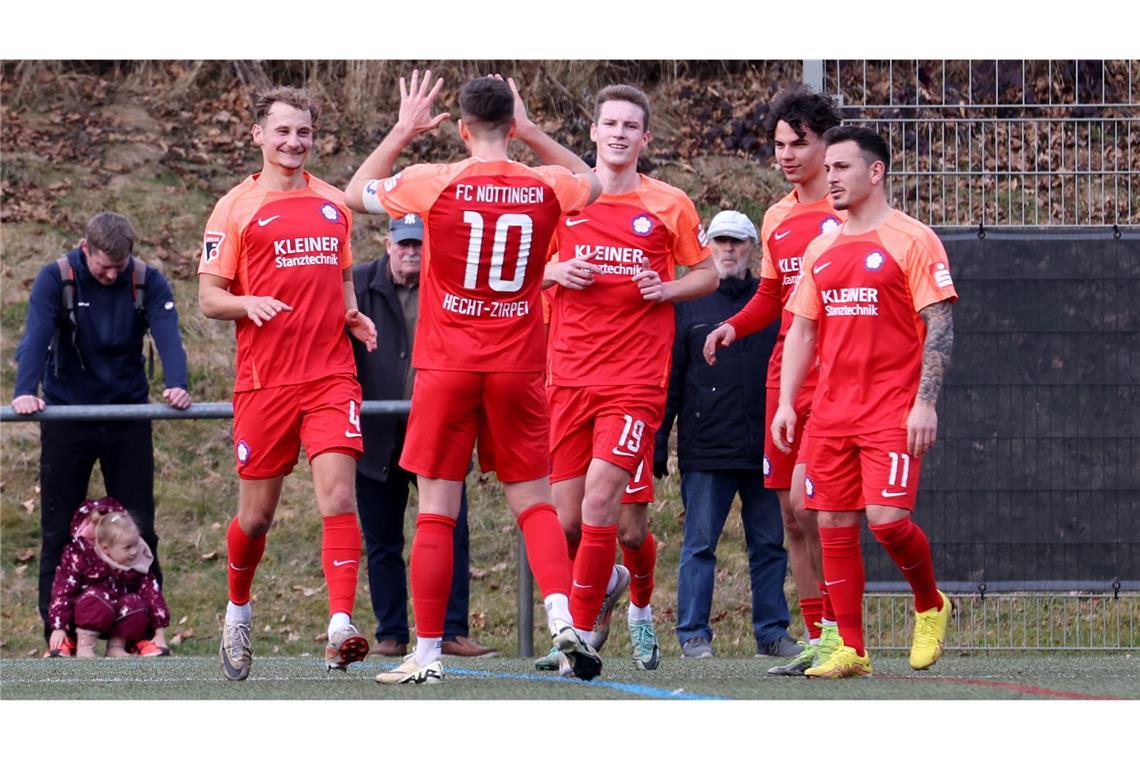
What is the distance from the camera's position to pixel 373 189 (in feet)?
23.3

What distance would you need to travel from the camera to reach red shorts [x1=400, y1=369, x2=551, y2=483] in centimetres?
706

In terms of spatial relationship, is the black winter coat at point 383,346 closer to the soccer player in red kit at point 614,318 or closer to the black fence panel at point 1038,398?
the soccer player in red kit at point 614,318

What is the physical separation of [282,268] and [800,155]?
2.54m

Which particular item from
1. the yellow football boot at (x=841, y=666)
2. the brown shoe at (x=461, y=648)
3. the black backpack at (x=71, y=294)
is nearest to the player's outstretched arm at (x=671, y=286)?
the yellow football boot at (x=841, y=666)

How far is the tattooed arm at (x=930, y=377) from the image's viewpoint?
7.20 m

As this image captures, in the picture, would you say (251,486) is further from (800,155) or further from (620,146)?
(800,155)

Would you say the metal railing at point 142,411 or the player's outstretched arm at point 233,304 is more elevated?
the player's outstretched arm at point 233,304

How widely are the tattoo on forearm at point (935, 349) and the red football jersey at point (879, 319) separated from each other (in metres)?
0.05

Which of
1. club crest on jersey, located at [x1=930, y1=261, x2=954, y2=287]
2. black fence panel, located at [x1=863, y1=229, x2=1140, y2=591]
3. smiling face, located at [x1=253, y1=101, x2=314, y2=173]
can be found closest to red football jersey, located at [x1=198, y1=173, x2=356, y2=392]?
smiling face, located at [x1=253, y1=101, x2=314, y2=173]

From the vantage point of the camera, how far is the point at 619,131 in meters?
8.14

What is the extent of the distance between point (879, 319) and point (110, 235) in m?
4.72

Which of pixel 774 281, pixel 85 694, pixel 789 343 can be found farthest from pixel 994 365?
pixel 85 694

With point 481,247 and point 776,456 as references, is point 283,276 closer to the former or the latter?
point 481,247

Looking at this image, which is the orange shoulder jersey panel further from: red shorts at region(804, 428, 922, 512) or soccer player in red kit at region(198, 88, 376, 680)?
soccer player in red kit at region(198, 88, 376, 680)
